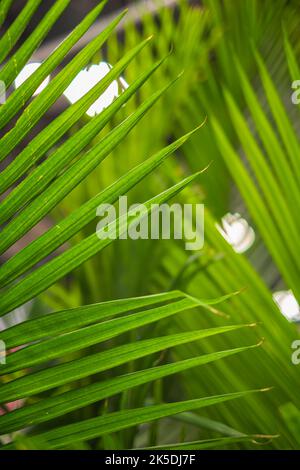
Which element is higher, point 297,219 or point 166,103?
point 166,103

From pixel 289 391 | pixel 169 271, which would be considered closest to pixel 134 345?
pixel 289 391

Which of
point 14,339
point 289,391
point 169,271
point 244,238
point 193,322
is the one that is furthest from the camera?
point 244,238

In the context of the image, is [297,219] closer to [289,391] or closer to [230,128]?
[289,391]

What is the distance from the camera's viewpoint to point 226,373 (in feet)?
1.75

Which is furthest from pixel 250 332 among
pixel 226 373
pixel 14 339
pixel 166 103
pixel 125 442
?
pixel 166 103

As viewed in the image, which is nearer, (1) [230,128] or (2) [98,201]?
(2) [98,201]

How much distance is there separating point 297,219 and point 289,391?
0.14 meters

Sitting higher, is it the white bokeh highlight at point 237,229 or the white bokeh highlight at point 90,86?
the white bokeh highlight at point 90,86

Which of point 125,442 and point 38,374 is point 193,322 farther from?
point 38,374

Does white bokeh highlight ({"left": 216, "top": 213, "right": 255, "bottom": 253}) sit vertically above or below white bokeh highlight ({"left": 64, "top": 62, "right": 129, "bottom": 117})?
below

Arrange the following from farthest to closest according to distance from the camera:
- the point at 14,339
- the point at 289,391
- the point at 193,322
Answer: the point at 193,322 → the point at 289,391 → the point at 14,339

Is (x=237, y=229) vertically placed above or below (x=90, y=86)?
below
